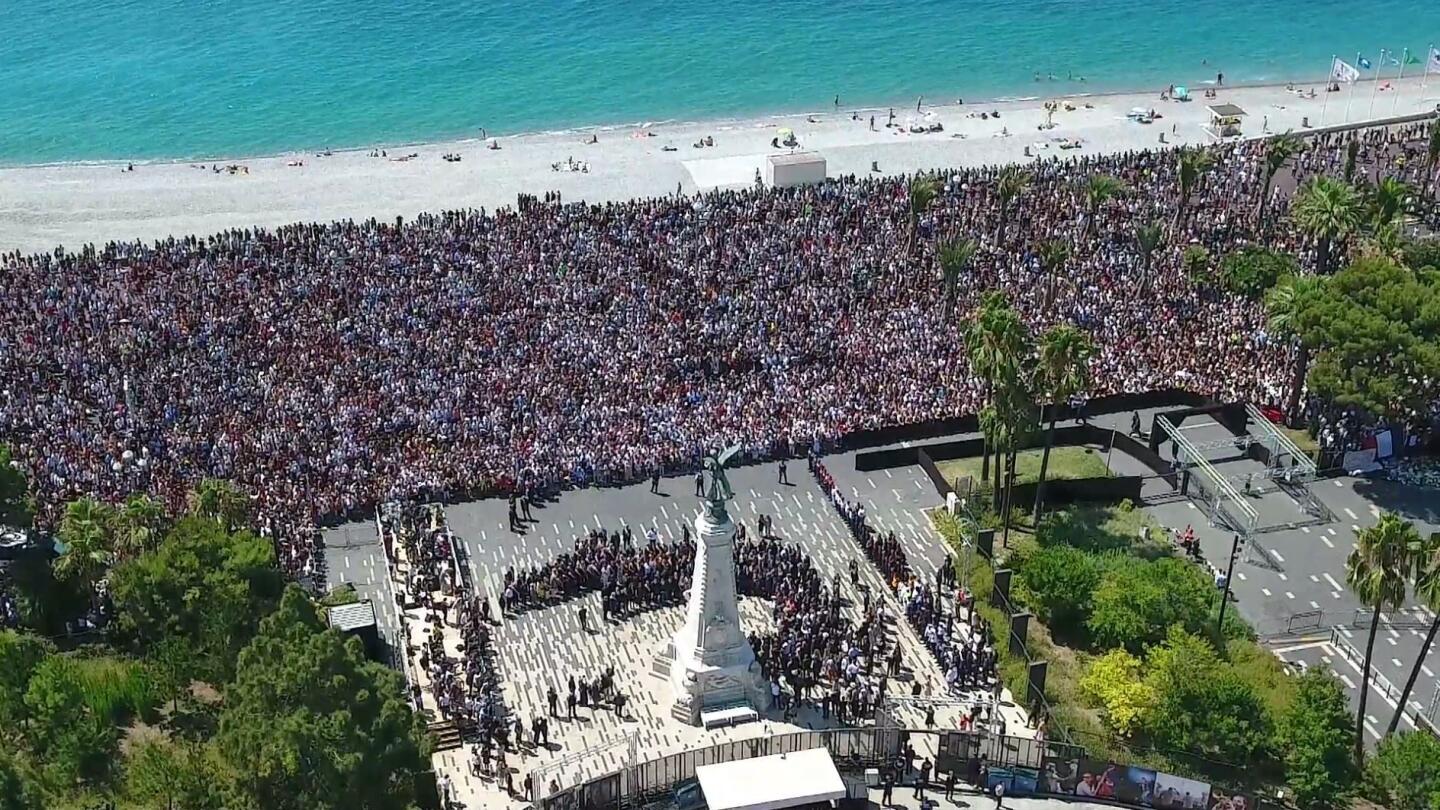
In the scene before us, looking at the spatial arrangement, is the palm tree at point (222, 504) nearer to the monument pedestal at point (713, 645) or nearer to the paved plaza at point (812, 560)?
the paved plaza at point (812, 560)

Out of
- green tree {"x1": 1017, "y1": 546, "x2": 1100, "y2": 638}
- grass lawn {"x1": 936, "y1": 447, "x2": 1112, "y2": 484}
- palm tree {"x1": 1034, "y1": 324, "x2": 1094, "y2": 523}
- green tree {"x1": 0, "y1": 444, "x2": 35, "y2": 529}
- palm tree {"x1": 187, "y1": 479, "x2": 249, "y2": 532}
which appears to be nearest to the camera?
green tree {"x1": 0, "y1": 444, "x2": 35, "y2": 529}

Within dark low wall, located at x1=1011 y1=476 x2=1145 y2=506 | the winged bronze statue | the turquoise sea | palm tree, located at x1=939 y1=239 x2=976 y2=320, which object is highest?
the turquoise sea

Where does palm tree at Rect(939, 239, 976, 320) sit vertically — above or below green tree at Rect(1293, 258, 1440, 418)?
above

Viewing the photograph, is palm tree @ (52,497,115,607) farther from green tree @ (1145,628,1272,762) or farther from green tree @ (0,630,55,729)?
green tree @ (1145,628,1272,762)

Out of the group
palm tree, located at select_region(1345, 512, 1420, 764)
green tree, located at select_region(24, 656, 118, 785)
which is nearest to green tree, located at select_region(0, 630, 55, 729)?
green tree, located at select_region(24, 656, 118, 785)

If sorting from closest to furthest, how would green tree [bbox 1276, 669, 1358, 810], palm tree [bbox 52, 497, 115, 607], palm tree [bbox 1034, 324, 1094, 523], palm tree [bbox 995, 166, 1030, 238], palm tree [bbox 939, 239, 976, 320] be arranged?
green tree [bbox 1276, 669, 1358, 810] < palm tree [bbox 52, 497, 115, 607] < palm tree [bbox 1034, 324, 1094, 523] < palm tree [bbox 939, 239, 976, 320] < palm tree [bbox 995, 166, 1030, 238]

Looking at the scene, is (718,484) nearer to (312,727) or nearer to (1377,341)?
(312,727)

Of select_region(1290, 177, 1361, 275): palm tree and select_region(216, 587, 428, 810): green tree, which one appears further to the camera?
select_region(1290, 177, 1361, 275): palm tree

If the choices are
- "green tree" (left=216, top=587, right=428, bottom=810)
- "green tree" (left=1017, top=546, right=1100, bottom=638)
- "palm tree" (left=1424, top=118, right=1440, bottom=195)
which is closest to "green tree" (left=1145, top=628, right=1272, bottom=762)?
"green tree" (left=1017, top=546, right=1100, bottom=638)

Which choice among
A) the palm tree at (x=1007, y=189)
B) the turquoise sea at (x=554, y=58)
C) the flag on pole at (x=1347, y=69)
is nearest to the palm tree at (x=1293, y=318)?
the palm tree at (x=1007, y=189)
